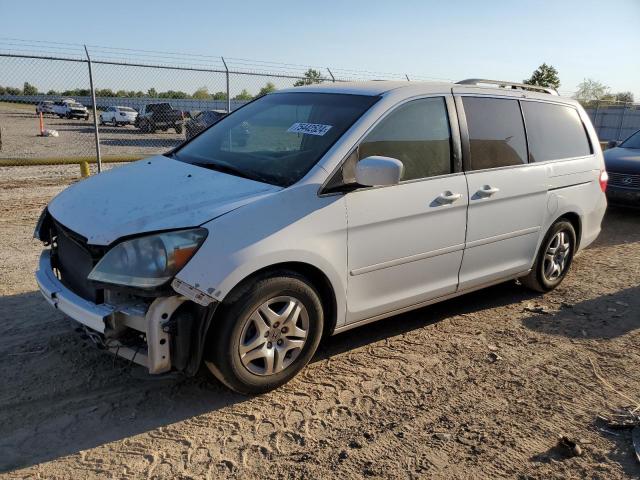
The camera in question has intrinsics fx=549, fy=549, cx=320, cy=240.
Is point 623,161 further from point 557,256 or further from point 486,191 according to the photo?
point 486,191

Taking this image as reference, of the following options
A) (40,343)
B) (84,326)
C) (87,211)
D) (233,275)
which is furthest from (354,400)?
(40,343)

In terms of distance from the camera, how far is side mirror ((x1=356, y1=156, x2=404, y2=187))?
3283 millimetres

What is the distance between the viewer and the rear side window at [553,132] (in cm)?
479

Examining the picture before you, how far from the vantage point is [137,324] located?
2879mm

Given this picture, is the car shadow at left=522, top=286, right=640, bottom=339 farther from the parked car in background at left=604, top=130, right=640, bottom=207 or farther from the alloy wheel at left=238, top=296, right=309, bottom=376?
the parked car in background at left=604, top=130, right=640, bottom=207

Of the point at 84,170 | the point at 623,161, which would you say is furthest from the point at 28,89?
the point at 623,161

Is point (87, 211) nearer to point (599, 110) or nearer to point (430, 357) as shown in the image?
point (430, 357)

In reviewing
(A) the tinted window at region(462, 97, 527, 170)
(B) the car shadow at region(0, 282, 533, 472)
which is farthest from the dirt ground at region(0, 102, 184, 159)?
(A) the tinted window at region(462, 97, 527, 170)

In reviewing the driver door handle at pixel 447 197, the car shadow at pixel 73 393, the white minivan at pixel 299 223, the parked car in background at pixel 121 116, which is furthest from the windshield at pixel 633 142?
the parked car in background at pixel 121 116

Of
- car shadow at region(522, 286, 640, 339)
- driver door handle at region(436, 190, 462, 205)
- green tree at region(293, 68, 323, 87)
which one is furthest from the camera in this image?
green tree at region(293, 68, 323, 87)

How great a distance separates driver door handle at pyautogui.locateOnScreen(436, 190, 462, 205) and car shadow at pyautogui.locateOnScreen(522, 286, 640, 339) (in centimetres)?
139

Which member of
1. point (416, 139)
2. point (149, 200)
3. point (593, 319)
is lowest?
point (593, 319)

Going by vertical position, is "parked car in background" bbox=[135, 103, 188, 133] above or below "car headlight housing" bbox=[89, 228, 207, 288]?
above

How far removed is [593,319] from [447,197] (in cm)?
192
